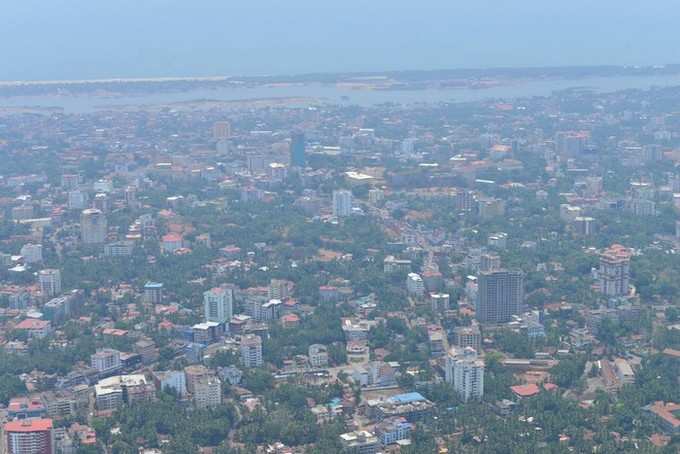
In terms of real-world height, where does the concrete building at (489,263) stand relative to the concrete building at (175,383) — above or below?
above

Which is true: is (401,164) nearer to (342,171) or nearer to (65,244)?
(342,171)

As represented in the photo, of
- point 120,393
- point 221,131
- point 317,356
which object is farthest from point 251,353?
point 221,131

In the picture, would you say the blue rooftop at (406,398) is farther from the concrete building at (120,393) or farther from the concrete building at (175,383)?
the concrete building at (120,393)

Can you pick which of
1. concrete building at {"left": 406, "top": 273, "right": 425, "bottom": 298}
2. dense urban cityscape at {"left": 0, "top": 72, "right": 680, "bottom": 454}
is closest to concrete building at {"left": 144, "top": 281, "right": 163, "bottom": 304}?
dense urban cityscape at {"left": 0, "top": 72, "right": 680, "bottom": 454}

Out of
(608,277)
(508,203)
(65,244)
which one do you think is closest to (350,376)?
(608,277)

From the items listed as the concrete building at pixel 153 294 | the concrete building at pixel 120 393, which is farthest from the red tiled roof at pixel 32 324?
the concrete building at pixel 120 393

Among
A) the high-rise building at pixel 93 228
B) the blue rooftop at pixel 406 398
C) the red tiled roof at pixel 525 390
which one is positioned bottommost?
the red tiled roof at pixel 525 390
